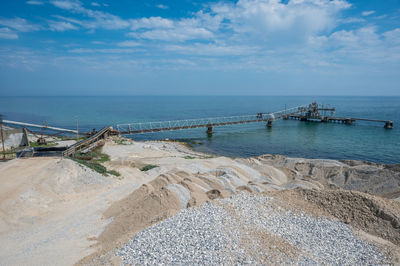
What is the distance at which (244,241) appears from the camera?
7812 mm

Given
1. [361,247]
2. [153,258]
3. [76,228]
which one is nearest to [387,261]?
[361,247]

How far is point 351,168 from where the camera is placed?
20.2 meters

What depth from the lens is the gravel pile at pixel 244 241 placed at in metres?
7.08

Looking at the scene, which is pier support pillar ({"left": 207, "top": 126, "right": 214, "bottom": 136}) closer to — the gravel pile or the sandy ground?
the sandy ground

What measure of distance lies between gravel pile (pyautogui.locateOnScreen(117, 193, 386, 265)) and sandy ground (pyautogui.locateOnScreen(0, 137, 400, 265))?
77 centimetres

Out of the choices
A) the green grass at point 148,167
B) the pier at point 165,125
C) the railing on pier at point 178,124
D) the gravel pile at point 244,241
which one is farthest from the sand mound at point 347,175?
the railing on pier at point 178,124

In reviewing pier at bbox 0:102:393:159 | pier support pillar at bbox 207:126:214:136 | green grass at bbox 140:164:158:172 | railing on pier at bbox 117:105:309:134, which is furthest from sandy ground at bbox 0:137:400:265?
pier support pillar at bbox 207:126:214:136

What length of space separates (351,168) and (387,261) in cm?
1496

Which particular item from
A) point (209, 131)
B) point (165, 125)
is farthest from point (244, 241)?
point (165, 125)

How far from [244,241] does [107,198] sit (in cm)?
905

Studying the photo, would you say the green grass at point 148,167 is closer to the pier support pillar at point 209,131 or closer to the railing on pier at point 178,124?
the railing on pier at point 178,124

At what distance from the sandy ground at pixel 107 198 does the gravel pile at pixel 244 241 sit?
2.54ft

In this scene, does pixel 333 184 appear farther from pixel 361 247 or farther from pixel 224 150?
pixel 224 150

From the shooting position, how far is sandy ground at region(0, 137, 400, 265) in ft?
29.2
